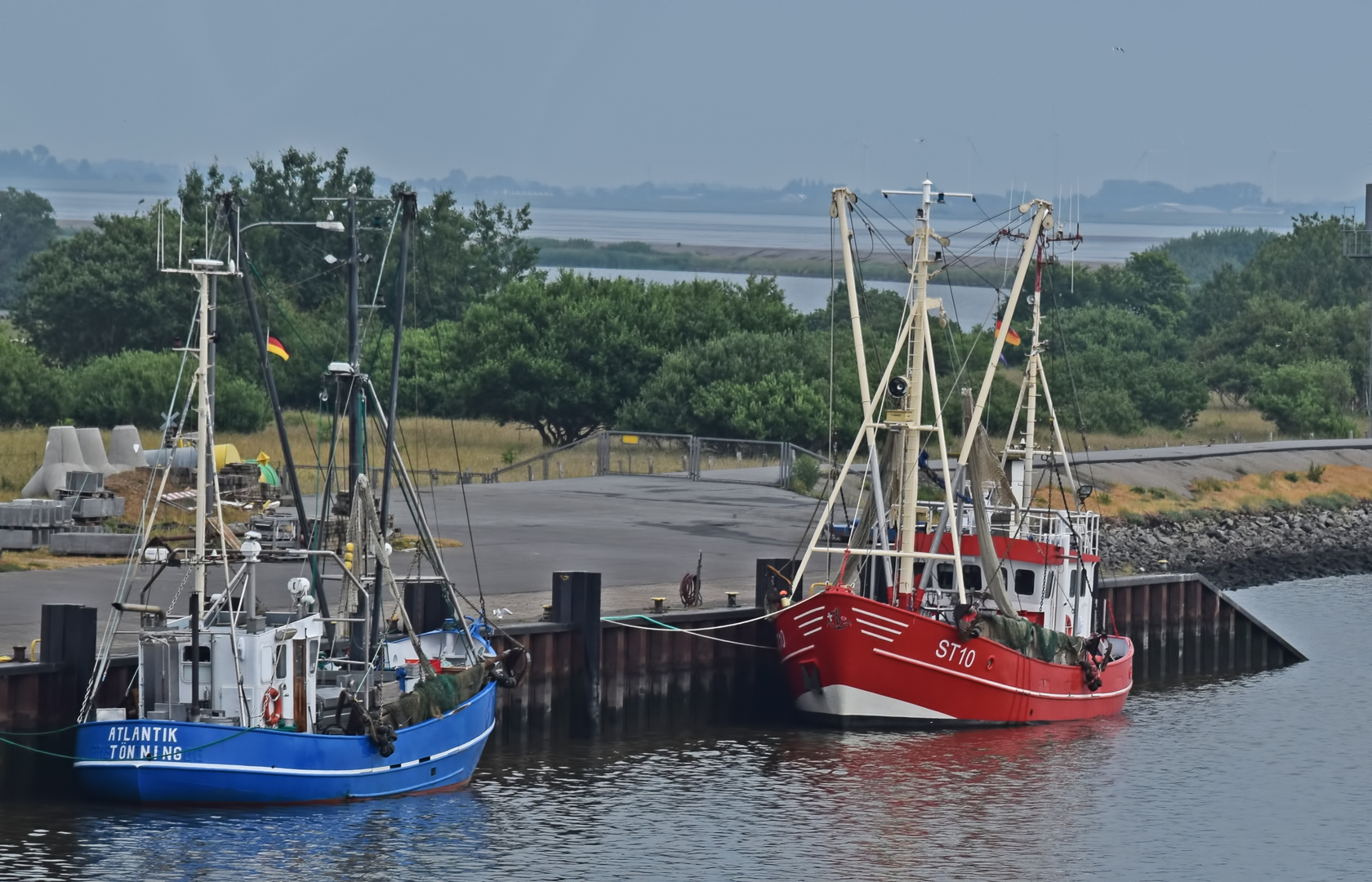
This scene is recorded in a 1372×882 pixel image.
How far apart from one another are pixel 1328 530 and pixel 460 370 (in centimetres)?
3620

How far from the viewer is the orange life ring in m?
37.0

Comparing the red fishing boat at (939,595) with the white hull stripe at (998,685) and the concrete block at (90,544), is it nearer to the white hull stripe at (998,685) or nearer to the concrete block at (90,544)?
the white hull stripe at (998,685)

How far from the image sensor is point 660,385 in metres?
93.9

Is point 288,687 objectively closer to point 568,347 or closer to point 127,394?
point 127,394

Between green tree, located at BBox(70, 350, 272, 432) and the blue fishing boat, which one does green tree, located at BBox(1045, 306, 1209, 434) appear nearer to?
green tree, located at BBox(70, 350, 272, 432)

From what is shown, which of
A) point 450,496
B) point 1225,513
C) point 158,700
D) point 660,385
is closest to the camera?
point 158,700

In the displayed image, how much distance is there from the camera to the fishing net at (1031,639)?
153ft

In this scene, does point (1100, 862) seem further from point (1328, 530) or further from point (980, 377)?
→ point (980, 377)

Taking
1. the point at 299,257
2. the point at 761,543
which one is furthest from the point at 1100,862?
the point at 299,257

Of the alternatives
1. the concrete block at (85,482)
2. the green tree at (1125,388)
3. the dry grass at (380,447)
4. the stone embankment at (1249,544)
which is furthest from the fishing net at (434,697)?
the green tree at (1125,388)

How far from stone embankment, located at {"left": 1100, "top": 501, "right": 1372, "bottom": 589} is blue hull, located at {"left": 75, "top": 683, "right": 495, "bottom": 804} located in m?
37.4

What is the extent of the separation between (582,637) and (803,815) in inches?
278

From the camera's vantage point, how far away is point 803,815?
1566 inches

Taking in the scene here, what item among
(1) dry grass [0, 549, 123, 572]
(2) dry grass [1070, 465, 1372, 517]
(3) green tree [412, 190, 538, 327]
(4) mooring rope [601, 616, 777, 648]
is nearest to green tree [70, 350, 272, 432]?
(2) dry grass [1070, 465, 1372, 517]
